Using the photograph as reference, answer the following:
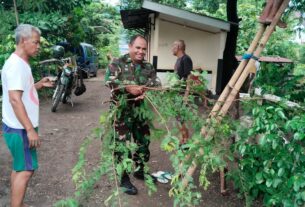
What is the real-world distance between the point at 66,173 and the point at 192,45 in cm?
906

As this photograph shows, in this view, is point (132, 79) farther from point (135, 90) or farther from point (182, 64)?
point (182, 64)

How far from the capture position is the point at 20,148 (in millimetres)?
3299

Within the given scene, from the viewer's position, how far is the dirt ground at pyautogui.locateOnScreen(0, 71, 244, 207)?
13.0 feet

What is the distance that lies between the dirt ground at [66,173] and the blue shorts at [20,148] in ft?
2.21

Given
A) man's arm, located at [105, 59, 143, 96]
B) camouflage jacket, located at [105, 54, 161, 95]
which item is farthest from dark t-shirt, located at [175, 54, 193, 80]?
man's arm, located at [105, 59, 143, 96]

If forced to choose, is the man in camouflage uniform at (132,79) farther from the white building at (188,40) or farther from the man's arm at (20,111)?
the white building at (188,40)

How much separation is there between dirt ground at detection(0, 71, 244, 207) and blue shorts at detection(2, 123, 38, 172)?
674 millimetres

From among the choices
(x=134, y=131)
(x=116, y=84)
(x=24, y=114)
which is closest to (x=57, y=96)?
(x=134, y=131)

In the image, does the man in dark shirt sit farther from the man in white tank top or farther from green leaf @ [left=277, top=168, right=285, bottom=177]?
green leaf @ [left=277, top=168, right=285, bottom=177]

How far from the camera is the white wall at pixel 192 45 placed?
1269 centimetres

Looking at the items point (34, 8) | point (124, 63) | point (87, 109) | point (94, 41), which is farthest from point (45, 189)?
point (94, 41)

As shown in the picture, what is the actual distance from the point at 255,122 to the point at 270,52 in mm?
18355

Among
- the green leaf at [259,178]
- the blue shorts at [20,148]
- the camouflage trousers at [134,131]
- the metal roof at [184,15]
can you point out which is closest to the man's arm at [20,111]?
the blue shorts at [20,148]

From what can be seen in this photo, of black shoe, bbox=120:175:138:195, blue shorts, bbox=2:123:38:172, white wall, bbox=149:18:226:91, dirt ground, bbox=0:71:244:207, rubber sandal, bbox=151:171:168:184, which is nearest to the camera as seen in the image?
blue shorts, bbox=2:123:38:172
